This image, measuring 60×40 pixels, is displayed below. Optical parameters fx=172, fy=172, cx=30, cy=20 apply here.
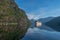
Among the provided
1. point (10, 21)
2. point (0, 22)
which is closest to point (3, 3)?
point (10, 21)

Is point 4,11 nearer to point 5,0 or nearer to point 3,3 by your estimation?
A: point 3,3

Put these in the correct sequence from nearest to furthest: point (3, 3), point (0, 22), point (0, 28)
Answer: point (0, 28), point (0, 22), point (3, 3)

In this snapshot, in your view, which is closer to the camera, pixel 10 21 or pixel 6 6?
pixel 10 21

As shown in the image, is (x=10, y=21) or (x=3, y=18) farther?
(x=10, y=21)

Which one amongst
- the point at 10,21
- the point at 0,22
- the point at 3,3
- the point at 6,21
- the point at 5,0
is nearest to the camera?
the point at 0,22

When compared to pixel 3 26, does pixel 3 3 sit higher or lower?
higher

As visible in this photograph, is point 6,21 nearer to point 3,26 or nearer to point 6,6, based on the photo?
point 3,26

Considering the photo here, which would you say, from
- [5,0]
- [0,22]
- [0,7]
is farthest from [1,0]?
[0,22]

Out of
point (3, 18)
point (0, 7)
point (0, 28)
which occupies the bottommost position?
point (0, 28)

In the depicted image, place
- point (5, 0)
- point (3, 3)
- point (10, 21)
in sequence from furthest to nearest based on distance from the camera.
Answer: point (5, 0)
point (3, 3)
point (10, 21)
